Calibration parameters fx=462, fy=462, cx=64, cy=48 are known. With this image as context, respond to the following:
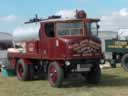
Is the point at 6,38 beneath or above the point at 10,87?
above

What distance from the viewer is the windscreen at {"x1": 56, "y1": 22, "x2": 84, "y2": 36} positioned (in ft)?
53.0

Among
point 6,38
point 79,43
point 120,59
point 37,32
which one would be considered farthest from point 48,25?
point 6,38

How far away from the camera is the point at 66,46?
15.6 metres

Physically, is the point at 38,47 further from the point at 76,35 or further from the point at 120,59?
the point at 120,59

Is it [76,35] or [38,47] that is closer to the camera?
[76,35]

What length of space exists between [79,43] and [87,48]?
0.37 metres

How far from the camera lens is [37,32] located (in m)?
17.3

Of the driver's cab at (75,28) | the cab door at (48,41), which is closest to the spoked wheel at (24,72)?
the cab door at (48,41)

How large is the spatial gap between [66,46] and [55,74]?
4.28 feet

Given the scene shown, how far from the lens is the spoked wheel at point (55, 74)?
16047 millimetres

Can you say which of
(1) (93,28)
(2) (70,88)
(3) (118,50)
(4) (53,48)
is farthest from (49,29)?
(3) (118,50)

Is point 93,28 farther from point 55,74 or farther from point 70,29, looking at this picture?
point 55,74

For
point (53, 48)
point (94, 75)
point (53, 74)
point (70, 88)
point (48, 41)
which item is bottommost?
point (70, 88)

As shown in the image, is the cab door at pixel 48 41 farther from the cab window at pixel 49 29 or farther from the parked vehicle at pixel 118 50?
the parked vehicle at pixel 118 50
